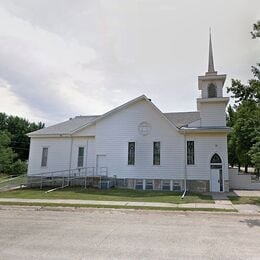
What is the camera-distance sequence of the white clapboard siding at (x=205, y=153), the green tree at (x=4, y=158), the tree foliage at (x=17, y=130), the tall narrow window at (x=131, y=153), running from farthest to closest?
the tree foliage at (x=17, y=130) < the green tree at (x=4, y=158) < the tall narrow window at (x=131, y=153) < the white clapboard siding at (x=205, y=153)

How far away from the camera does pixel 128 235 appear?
694 cm

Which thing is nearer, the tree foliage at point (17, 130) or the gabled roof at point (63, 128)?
the gabled roof at point (63, 128)

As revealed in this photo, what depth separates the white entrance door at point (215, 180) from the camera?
64.4 feet

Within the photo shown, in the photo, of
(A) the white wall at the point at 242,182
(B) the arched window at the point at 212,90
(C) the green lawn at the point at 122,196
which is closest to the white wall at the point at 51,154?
(C) the green lawn at the point at 122,196

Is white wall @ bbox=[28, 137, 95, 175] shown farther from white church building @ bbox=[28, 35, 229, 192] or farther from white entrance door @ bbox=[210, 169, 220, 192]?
white entrance door @ bbox=[210, 169, 220, 192]

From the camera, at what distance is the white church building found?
2003 cm

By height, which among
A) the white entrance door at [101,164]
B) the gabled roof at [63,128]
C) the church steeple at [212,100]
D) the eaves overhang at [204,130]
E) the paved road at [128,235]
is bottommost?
the paved road at [128,235]

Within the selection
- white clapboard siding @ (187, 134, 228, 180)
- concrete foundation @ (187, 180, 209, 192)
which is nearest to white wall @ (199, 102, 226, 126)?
white clapboard siding @ (187, 134, 228, 180)

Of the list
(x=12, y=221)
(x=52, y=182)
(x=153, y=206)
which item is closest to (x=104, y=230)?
(x=12, y=221)

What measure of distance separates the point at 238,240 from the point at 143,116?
1592cm

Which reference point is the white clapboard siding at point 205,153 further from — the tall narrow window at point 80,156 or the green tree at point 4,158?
the green tree at point 4,158

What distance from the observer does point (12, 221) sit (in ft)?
29.1

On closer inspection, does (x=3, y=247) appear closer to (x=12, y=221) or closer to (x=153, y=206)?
(x=12, y=221)

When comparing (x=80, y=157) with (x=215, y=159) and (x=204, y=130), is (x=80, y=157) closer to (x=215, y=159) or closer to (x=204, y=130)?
(x=204, y=130)
